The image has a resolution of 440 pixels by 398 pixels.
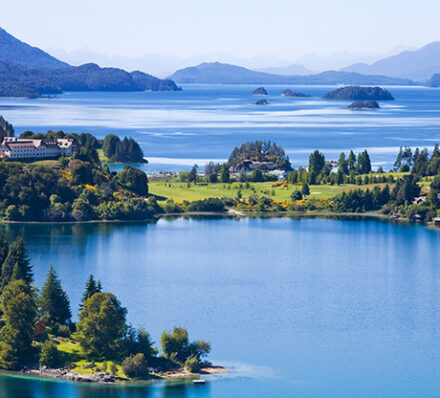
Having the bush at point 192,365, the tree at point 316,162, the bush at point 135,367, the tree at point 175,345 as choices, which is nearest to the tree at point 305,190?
the tree at point 316,162

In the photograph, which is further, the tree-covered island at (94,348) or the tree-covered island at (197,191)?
the tree-covered island at (197,191)

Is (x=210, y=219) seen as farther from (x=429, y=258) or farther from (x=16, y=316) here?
(x=16, y=316)

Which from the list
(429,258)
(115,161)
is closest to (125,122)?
(115,161)

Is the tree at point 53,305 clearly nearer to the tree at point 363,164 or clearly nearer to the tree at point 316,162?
the tree at point 316,162

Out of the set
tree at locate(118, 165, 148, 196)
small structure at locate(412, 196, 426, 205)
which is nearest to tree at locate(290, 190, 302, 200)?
small structure at locate(412, 196, 426, 205)

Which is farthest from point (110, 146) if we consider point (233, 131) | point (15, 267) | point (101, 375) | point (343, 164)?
point (101, 375)

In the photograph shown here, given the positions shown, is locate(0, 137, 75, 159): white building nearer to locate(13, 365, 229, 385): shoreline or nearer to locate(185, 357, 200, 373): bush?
locate(13, 365, 229, 385): shoreline

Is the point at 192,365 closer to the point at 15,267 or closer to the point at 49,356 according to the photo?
the point at 49,356
